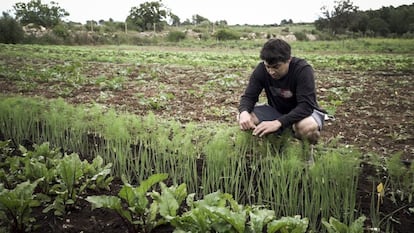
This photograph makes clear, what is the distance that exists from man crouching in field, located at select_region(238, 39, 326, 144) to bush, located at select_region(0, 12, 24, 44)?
78.4 feet

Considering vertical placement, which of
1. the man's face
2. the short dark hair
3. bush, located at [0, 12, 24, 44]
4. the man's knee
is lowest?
the man's knee

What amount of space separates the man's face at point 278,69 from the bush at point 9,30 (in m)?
24.1

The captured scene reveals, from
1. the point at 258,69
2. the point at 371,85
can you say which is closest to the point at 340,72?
the point at 371,85

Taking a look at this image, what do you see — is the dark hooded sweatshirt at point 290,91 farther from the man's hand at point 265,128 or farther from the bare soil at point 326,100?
the bare soil at point 326,100

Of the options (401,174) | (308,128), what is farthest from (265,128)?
(401,174)

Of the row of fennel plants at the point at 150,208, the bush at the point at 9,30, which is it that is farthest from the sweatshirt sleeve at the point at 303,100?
the bush at the point at 9,30

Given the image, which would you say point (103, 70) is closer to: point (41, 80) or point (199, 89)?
point (41, 80)

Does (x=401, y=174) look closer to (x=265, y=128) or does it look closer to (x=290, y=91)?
(x=265, y=128)

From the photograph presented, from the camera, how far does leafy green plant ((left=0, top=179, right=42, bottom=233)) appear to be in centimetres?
194

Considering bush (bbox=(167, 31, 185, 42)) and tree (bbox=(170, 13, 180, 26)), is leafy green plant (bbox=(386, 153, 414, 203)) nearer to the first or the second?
bush (bbox=(167, 31, 185, 42))

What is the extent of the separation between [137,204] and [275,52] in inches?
68.0

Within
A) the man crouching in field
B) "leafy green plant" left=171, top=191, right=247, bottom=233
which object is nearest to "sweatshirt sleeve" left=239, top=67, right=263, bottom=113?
the man crouching in field

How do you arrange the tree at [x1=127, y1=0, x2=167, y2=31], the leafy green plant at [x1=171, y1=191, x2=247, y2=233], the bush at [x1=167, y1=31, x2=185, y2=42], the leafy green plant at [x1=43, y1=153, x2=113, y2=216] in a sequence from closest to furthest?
the leafy green plant at [x1=171, y1=191, x2=247, y2=233], the leafy green plant at [x1=43, y1=153, x2=113, y2=216], the bush at [x1=167, y1=31, x2=185, y2=42], the tree at [x1=127, y1=0, x2=167, y2=31]

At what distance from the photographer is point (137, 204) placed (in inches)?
79.8
